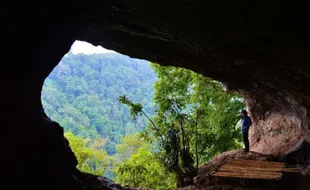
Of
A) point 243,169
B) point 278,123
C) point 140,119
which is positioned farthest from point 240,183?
point 140,119

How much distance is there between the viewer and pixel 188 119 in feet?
50.2

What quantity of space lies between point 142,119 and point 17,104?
5065 cm

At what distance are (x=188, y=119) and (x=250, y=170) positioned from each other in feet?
18.1

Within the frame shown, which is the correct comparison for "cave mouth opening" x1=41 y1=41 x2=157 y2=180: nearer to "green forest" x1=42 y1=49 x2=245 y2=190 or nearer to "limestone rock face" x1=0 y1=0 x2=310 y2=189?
"green forest" x1=42 y1=49 x2=245 y2=190

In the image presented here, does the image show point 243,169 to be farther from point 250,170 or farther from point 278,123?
point 278,123

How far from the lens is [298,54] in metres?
7.96

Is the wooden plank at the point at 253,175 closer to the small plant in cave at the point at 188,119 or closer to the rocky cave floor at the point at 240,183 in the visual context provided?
the rocky cave floor at the point at 240,183

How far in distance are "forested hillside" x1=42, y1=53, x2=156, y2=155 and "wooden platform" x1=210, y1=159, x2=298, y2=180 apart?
33018 millimetres

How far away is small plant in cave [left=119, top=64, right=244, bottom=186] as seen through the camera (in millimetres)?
13008

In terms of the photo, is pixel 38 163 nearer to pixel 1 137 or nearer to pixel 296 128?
pixel 1 137

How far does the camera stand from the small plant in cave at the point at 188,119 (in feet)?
42.7

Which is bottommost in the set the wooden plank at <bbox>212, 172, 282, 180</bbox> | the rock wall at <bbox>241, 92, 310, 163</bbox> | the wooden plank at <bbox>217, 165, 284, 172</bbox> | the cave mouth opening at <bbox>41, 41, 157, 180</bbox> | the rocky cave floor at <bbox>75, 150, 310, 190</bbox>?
the rocky cave floor at <bbox>75, 150, 310, 190</bbox>

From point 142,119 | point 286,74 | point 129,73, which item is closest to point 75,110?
point 142,119

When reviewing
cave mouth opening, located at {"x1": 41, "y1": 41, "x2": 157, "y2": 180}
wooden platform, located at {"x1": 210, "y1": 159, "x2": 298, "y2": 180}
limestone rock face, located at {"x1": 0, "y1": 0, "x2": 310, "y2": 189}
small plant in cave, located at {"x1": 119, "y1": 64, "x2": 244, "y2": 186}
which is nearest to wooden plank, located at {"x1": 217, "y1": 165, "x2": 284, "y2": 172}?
wooden platform, located at {"x1": 210, "y1": 159, "x2": 298, "y2": 180}
